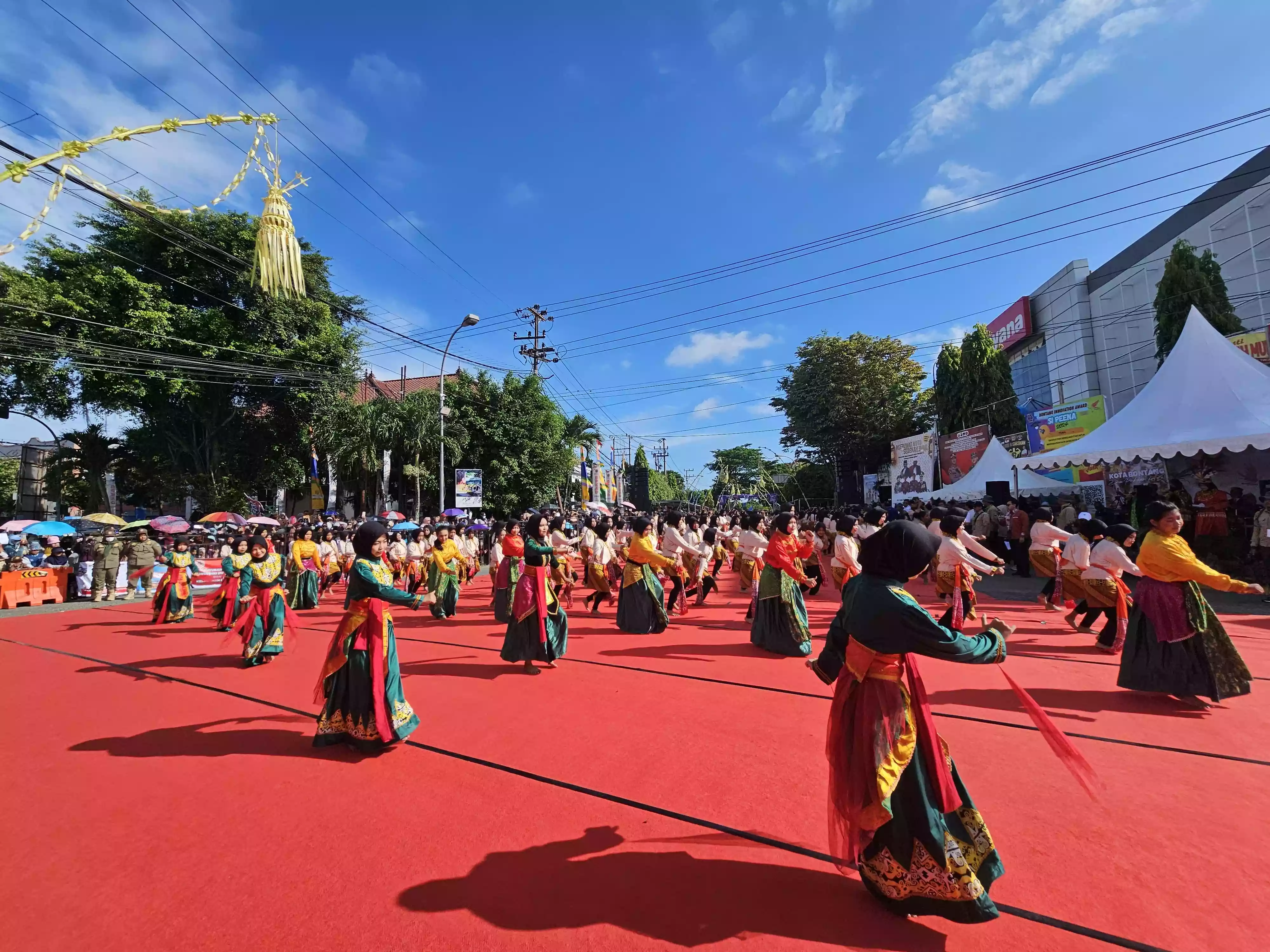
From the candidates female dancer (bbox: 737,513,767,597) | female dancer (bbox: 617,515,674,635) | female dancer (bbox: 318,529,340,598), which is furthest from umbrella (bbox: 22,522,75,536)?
female dancer (bbox: 737,513,767,597)

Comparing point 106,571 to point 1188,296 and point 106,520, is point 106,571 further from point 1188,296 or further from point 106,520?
point 1188,296

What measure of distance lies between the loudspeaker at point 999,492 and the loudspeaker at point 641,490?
2833 cm

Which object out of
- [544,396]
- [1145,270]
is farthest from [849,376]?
[544,396]

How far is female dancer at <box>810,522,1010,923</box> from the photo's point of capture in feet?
7.70

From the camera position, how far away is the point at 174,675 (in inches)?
263

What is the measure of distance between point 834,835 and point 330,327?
87.0ft

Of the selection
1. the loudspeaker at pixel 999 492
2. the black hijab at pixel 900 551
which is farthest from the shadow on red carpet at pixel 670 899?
the loudspeaker at pixel 999 492

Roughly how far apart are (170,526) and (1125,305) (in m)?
35.9

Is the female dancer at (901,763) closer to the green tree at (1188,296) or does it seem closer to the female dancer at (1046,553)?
the female dancer at (1046,553)

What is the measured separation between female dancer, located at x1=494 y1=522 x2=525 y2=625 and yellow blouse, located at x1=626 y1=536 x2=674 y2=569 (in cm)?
147

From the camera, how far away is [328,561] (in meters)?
13.2

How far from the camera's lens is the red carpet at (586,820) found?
2469mm

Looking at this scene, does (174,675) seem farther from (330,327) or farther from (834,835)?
(330,327)

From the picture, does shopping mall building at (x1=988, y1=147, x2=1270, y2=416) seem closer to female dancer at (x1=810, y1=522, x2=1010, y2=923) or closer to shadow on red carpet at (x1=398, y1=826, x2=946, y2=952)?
female dancer at (x1=810, y1=522, x2=1010, y2=923)
